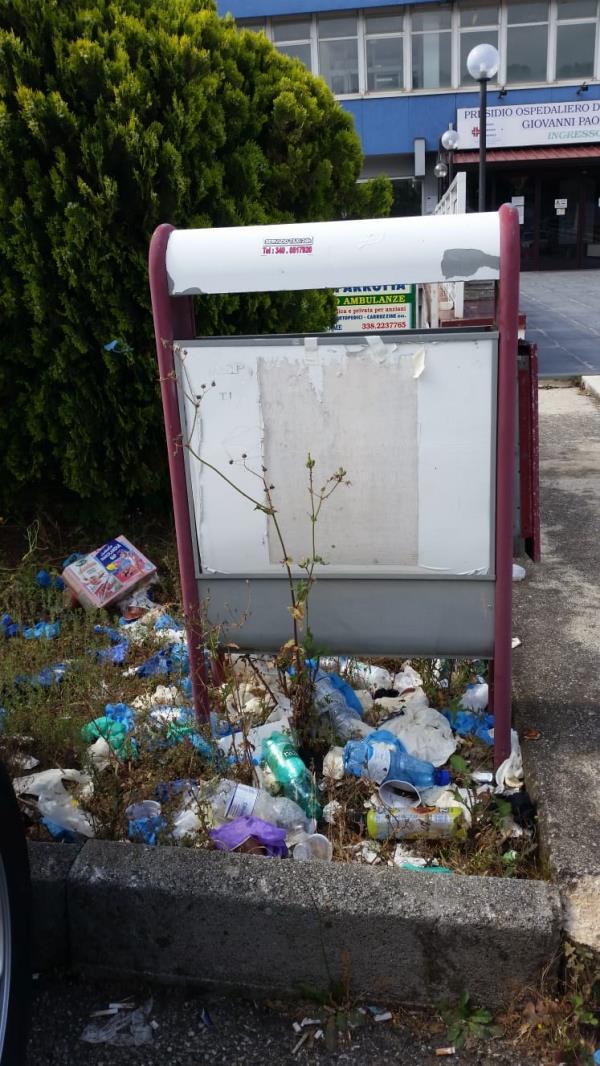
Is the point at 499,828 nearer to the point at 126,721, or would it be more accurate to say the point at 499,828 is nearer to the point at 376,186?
the point at 126,721

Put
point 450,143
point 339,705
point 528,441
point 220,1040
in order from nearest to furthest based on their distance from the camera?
point 220,1040, point 528,441, point 339,705, point 450,143

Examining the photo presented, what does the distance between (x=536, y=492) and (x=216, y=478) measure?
1042 millimetres

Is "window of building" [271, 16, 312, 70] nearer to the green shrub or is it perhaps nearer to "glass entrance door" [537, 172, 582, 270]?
"glass entrance door" [537, 172, 582, 270]

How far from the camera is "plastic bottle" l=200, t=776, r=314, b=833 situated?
8.60 ft

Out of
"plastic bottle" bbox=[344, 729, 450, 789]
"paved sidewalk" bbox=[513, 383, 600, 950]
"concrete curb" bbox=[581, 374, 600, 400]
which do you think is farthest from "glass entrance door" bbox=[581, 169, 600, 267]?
"plastic bottle" bbox=[344, 729, 450, 789]

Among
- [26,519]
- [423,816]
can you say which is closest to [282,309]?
[26,519]

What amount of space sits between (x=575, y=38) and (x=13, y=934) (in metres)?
31.8

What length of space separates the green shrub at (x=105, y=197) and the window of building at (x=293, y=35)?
2674 centimetres

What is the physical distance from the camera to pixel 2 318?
4.09 metres

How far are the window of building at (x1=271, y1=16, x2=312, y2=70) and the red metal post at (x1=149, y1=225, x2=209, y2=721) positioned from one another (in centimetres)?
2889

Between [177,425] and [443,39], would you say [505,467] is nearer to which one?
[177,425]

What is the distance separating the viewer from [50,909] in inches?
93.4

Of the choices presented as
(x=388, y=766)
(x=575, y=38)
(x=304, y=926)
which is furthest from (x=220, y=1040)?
(x=575, y=38)

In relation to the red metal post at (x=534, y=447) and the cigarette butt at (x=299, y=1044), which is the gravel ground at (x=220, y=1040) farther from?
the red metal post at (x=534, y=447)
